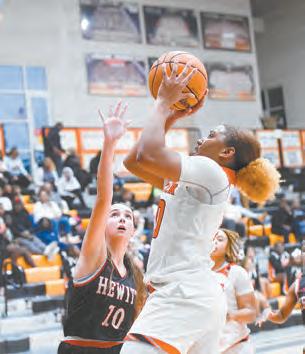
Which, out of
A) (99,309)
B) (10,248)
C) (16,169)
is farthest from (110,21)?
(99,309)

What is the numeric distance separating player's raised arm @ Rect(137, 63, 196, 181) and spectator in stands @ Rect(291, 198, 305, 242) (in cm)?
1174

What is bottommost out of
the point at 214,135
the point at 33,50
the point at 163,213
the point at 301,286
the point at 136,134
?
the point at 301,286

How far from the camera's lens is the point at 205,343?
260 cm

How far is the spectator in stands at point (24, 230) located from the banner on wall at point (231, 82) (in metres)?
9.95

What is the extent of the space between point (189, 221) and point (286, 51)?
2119 centimetres

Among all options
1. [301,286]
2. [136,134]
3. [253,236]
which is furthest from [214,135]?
[136,134]

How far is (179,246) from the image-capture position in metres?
2.63

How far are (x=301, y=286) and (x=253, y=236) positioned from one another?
942 centimetres

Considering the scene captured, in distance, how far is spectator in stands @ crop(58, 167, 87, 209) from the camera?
1321cm

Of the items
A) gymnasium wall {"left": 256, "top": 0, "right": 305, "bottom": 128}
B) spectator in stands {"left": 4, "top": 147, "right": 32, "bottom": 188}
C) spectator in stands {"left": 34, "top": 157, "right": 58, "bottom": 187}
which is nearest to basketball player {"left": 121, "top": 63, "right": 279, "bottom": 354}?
spectator in stands {"left": 34, "top": 157, "right": 58, "bottom": 187}

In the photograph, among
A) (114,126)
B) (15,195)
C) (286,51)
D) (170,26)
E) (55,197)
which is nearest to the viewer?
(114,126)

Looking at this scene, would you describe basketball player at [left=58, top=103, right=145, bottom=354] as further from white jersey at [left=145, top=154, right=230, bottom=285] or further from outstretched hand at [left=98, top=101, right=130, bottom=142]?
white jersey at [left=145, top=154, right=230, bottom=285]

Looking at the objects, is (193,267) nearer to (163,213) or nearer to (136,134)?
(163,213)

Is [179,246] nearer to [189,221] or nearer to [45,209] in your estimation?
[189,221]
